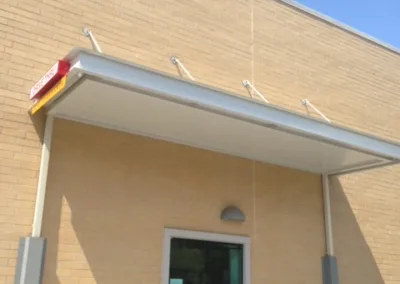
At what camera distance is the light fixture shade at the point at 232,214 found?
22.2 ft

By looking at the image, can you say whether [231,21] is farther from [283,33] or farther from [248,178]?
[248,178]

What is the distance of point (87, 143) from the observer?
594 centimetres

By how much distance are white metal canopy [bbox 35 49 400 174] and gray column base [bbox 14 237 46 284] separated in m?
1.41

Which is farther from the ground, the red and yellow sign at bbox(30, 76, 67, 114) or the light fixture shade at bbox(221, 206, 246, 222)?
the red and yellow sign at bbox(30, 76, 67, 114)

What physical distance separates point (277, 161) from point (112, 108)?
284 centimetres

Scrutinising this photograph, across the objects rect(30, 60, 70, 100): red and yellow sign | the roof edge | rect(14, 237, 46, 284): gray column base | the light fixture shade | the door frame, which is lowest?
rect(14, 237, 46, 284): gray column base

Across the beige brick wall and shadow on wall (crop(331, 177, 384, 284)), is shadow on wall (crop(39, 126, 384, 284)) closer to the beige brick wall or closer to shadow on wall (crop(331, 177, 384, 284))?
the beige brick wall

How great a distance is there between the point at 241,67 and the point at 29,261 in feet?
13.3

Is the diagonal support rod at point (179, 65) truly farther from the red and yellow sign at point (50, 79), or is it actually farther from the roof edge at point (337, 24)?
the roof edge at point (337, 24)

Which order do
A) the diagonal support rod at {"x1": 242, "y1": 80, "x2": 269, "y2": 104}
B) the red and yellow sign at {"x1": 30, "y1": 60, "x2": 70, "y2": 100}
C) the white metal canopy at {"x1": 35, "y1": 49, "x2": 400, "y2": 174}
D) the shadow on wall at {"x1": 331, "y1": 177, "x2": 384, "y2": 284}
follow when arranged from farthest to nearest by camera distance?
1. the shadow on wall at {"x1": 331, "y1": 177, "x2": 384, "y2": 284}
2. the diagonal support rod at {"x1": 242, "y1": 80, "x2": 269, "y2": 104}
3. the white metal canopy at {"x1": 35, "y1": 49, "x2": 400, "y2": 174}
4. the red and yellow sign at {"x1": 30, "y1": 60, "x2": 70, "y2": 100}

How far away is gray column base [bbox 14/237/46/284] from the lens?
5.11 meters

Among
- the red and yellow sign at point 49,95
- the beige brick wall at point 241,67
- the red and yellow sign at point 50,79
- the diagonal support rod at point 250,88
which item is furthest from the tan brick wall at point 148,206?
the diagonal support rod at point 250,88

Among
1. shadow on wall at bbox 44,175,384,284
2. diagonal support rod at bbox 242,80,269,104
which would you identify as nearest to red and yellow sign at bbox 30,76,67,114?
shadow on wall at bbox 44,175,384,284

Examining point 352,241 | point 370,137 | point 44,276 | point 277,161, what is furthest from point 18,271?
point 352,241
